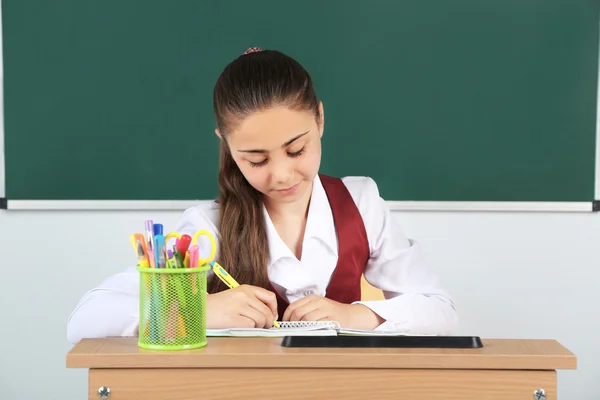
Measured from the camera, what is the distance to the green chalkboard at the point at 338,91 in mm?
2592

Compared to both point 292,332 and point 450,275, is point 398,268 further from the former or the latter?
point 450,275

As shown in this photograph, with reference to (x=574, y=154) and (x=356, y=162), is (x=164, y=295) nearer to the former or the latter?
(x=356, y=162)

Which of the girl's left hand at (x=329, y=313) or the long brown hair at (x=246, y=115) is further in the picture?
the long brown hair at (x=246, y=115)

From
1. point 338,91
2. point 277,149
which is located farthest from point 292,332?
point 338,91

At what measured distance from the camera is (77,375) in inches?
105

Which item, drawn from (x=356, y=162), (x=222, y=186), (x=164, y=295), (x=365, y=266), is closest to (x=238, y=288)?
(x=164, y=295)

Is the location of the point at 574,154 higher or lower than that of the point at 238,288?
higher

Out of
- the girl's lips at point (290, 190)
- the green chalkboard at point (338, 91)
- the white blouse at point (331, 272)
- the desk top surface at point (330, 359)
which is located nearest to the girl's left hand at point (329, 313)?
the white blouse at point (331, 272)

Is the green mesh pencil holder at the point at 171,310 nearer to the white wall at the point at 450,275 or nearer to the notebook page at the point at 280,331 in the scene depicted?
the notebook page at the point at 280,331

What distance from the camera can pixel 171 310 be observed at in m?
1.10

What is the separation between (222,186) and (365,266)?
1.29ft

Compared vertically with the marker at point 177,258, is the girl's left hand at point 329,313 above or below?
below

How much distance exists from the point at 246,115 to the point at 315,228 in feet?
1.18

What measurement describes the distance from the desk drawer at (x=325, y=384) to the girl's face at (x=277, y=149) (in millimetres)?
536
